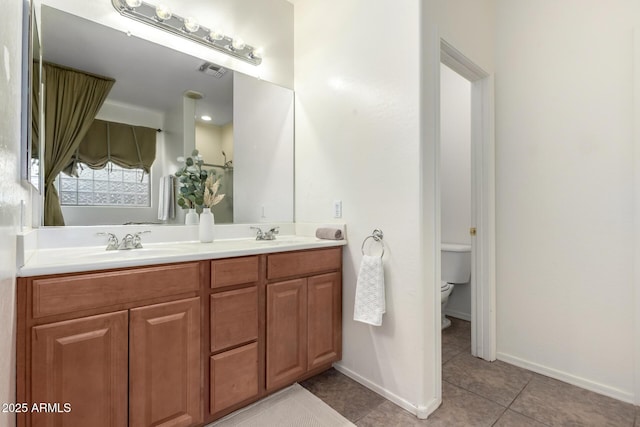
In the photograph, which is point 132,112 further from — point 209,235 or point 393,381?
point 393,381

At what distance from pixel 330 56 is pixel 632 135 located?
1.82 meters

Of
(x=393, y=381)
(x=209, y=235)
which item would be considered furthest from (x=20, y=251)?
(x=393, y=381)

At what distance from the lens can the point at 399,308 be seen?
Answer: 1.66 metres

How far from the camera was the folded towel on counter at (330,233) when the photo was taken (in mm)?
1930

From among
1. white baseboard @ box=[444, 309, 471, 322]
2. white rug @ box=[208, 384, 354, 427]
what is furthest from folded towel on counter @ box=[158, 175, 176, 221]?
white baseboard @ box=[444, 309, 471, 322]

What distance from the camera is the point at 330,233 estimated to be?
6.40 ft

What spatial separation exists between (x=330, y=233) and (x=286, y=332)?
656mm

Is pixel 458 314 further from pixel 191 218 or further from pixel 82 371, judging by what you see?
pixel 82 371

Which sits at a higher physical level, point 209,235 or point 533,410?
point 209,235

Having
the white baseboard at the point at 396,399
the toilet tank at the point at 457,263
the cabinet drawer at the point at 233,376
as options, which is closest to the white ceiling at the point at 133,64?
the cabinet drawer at the point at 233,376

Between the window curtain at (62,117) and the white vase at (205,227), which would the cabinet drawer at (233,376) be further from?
the window curtain at (62,117)

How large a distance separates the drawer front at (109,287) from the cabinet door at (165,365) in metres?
0.07

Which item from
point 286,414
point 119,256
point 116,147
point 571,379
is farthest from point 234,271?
point 571,379

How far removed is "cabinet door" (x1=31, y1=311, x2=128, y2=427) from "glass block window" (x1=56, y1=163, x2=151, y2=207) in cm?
76
